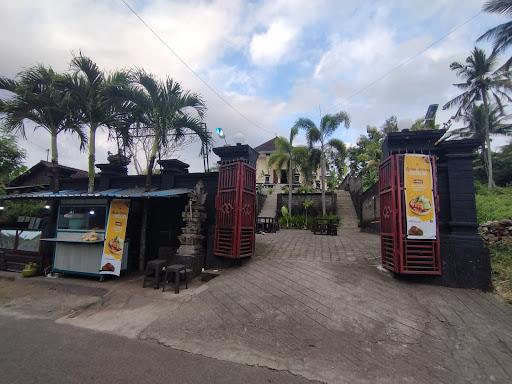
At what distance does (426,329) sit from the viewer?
4.29m

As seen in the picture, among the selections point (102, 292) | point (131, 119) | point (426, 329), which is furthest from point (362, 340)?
point (131, 119)

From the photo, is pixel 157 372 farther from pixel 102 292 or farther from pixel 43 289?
pixel 43 289

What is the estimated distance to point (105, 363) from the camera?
3.72 metres

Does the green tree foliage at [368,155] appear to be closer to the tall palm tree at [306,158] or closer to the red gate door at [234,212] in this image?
the tall palm tree at [306,158]

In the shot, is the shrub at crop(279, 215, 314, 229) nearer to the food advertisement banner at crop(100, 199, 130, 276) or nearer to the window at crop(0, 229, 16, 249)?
the food advertisement banner at crop(100, 199, 130, 276)

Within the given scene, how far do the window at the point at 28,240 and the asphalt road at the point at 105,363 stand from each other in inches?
224

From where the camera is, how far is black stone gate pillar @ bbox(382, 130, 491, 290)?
571 centimetres

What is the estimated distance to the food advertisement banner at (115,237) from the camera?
792cm

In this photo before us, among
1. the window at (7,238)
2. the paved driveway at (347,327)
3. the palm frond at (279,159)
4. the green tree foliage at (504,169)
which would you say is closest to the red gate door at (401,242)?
the paved driveway at (347,327)

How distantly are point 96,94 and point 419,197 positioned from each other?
10061 mm

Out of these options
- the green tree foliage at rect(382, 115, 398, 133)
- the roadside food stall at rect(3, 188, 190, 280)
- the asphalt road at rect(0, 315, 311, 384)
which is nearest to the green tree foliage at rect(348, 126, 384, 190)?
the green tree foliage at rect(382, 115, 398, 133)

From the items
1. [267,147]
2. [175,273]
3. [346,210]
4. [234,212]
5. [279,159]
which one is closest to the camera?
[175,273]

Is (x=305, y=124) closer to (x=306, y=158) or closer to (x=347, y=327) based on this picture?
(x=306, y=158)

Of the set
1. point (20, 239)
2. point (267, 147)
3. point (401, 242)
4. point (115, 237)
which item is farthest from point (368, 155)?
point (20, 239)
